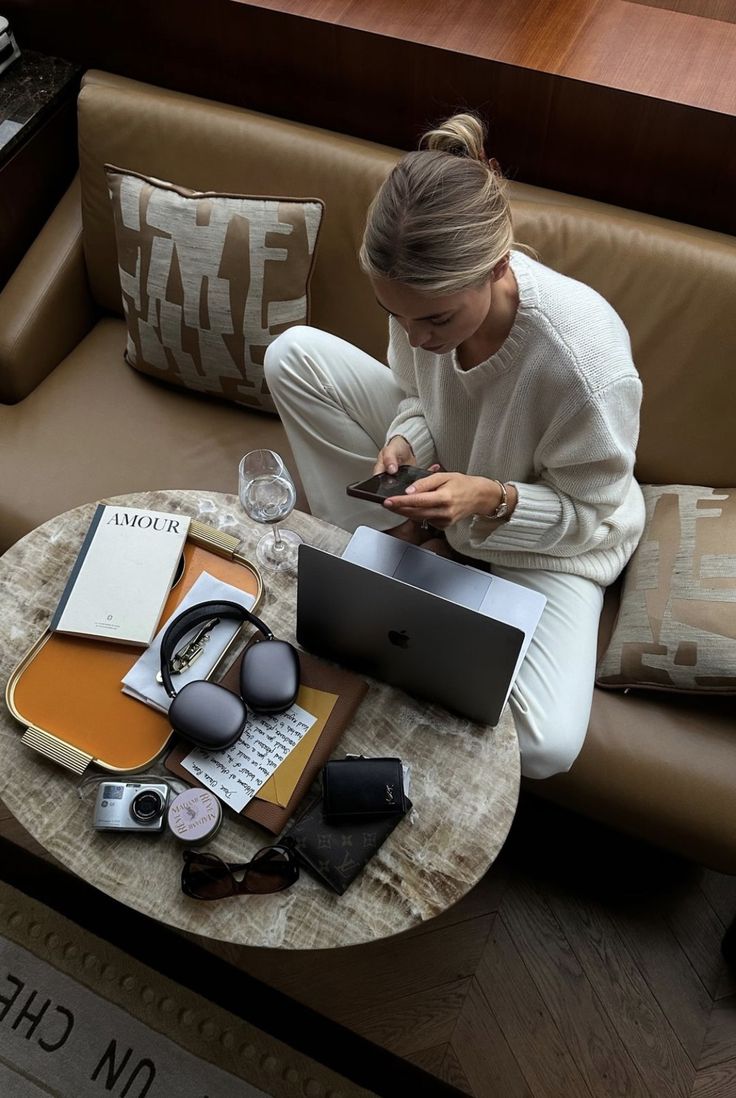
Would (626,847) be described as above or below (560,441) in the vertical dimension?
below

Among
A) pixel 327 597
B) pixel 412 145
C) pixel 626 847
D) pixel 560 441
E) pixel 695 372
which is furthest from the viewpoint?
pixel 412 145

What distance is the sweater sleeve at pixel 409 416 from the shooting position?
4.69 ft

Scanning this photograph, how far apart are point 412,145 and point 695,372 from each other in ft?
2.41

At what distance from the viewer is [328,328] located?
5.73ft

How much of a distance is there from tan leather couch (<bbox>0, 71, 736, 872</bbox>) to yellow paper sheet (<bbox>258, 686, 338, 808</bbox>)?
0.47 metres

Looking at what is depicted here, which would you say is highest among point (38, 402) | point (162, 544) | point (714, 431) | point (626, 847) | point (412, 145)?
point (412, 145)

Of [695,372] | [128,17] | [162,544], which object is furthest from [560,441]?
[128,17]

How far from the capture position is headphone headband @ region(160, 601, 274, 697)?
119 cm

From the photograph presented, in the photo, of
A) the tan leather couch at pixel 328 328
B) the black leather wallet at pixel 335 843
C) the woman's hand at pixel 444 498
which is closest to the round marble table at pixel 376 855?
the black leather wallet at pixel 335 843

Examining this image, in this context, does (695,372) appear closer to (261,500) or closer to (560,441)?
(560,441)

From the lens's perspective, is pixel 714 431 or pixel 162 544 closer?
pixel 162 544

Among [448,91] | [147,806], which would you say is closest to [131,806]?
[147,806]

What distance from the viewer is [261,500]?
1.26 metres

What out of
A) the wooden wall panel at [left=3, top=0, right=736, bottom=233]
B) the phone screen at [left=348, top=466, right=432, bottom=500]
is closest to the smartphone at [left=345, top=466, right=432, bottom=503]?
the phone screen at [left=348, top=466, right=432, bottom=500]
